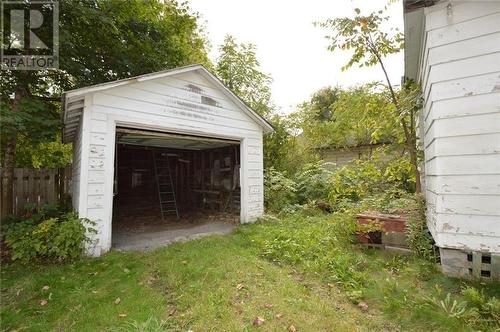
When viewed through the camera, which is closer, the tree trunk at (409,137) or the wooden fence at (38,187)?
the tree trunk at (409,137)

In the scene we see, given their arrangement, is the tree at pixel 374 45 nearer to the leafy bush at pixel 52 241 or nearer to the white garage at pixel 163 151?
the white garage at pixel 163 151

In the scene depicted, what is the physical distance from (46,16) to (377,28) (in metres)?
8.31

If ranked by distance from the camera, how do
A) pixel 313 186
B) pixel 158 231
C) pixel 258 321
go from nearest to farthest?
pixel 258 321 → pixel 158 231 → pixel 313 186

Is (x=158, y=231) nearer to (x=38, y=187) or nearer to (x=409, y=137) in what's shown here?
(x=38, y=187)

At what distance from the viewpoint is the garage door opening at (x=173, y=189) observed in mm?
6723

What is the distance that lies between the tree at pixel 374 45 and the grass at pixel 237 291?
2.34m

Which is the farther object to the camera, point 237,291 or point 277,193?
point 277,193

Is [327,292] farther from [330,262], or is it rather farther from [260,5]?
[260,5]

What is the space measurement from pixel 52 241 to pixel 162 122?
3027mm

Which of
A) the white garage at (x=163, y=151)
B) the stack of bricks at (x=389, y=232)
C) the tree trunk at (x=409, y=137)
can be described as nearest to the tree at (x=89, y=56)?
the white garage at (x=163, y=151)

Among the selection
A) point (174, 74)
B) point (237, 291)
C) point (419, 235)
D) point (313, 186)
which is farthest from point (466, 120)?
point (313, 186)

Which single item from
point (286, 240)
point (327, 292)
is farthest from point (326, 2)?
point (327, 292)

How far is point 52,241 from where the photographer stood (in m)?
4.40

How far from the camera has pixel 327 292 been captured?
3.41 metres
